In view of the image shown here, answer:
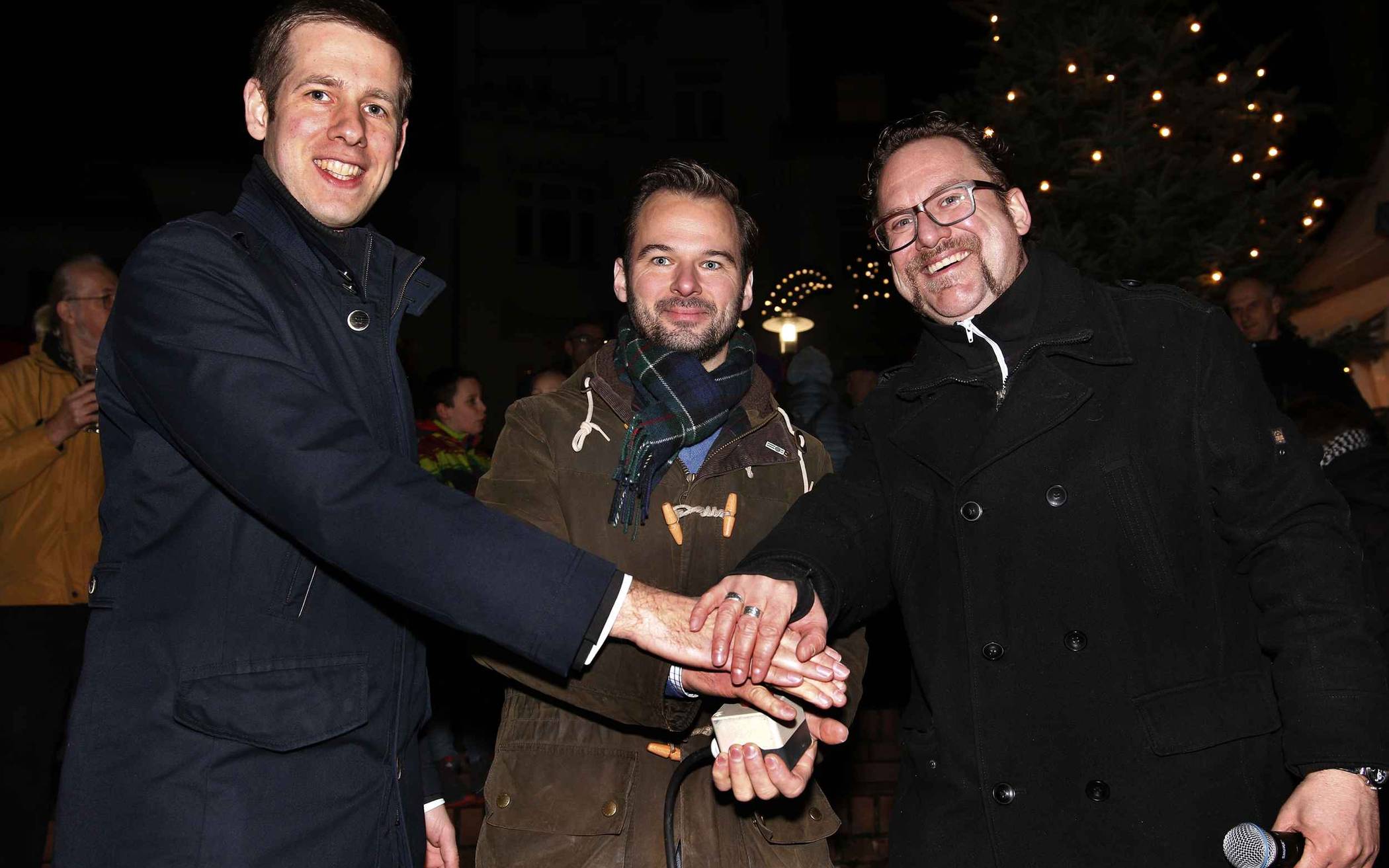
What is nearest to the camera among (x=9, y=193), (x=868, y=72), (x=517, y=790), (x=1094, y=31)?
(x=517, y=790)

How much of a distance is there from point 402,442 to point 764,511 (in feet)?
3.56

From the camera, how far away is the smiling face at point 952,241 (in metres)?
2.90

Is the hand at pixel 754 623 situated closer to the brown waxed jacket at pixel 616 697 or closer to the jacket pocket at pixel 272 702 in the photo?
the brown waxed jacket at pixel 616 697

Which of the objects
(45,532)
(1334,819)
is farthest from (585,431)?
(45,532)

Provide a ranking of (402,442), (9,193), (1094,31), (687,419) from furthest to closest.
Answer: (9,193), (1094,31), (687,419), (402,442)

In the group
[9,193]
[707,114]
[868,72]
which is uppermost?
[868,72]

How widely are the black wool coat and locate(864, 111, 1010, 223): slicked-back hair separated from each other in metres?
0.55

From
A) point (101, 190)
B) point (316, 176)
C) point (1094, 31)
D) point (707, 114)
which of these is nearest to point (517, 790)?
point (316, 176)

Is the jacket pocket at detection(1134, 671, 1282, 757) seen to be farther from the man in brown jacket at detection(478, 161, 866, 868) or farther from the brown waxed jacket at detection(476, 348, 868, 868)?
the brown waxed jacket at detection(476, 348, 868, 868)

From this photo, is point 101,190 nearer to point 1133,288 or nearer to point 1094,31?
point 1094,31

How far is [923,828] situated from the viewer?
2494 millimetres

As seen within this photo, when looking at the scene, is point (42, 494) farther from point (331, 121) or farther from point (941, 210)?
point (941, 210)

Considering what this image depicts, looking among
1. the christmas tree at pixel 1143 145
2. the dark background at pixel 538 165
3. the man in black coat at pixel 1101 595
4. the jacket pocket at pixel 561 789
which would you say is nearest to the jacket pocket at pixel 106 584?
the jacket pocket at pixel 561 789

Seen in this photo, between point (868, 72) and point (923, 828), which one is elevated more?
point (868, 72)
